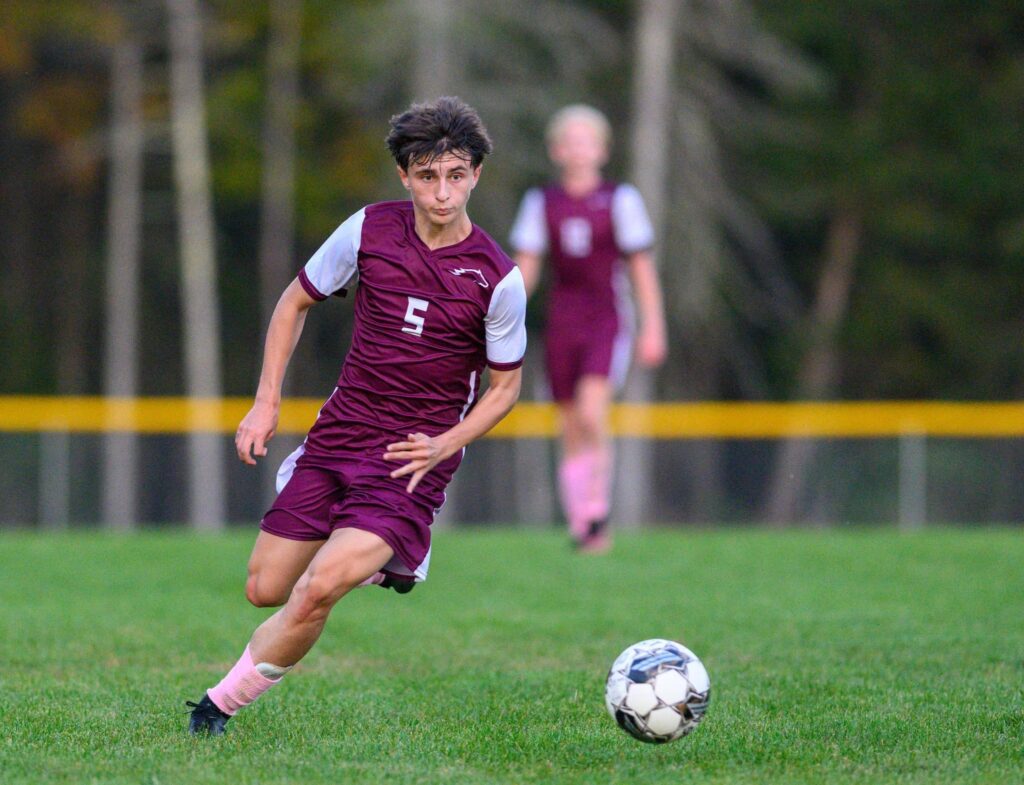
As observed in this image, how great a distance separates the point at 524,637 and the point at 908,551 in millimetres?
4793

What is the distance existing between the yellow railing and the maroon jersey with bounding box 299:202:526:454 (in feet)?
42.3

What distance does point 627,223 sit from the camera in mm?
10031

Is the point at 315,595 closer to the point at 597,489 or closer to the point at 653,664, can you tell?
the point at 653,664

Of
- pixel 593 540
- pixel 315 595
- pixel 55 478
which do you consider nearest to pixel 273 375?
pixel 315 595

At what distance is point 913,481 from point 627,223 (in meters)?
8.35

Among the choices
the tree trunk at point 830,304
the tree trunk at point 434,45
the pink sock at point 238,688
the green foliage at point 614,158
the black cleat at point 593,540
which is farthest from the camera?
the tree trunk at point 830,304

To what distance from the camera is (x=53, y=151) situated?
31.5 m

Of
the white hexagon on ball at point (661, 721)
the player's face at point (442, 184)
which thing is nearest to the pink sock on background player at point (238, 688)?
the white hexagon on ball at point (661, 721)

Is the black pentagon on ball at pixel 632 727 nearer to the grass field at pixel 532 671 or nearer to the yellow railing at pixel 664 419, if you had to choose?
the grass field at pixel 532 671

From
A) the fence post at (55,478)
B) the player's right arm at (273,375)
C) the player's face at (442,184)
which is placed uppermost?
the player's face at (442,184)

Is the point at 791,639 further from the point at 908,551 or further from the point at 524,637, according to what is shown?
the point at 908,551

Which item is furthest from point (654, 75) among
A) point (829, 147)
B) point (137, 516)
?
point (137, 516)

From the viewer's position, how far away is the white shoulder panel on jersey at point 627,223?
395 inches

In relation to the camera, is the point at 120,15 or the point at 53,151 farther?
the point at 53,151
